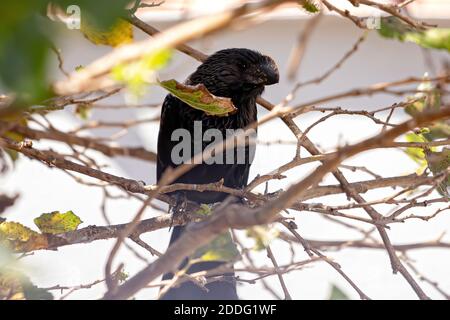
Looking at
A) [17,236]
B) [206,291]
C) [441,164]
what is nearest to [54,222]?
[17,236]

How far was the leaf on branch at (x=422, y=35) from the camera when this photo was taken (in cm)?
74

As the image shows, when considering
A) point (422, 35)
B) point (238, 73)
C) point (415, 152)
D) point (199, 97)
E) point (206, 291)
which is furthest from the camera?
point (238, 73)

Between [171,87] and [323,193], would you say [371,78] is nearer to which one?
Result: [323,193]

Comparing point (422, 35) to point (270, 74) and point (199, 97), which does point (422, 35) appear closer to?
point (199, 97)

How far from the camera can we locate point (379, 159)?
329 cm

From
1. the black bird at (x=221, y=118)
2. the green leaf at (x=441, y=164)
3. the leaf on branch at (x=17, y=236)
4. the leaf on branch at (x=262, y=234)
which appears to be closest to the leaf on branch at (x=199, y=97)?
the leaf on branch at (x=262, y=234)

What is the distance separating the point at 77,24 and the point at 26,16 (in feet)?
2.54

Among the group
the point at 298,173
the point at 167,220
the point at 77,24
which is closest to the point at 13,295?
the point at 77,24

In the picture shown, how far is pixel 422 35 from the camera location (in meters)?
0.83

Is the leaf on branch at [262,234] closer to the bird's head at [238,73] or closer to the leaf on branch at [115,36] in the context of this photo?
the leaf on branch at [115,36]

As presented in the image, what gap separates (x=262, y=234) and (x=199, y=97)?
9.8 inches

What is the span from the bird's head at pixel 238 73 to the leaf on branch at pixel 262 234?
3.41ft

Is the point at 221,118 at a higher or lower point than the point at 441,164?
higher
